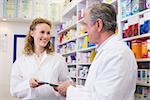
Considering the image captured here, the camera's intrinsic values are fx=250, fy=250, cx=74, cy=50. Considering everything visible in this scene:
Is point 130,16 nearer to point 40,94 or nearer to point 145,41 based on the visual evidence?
point 145,41

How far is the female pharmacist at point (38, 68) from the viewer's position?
224 centimetres

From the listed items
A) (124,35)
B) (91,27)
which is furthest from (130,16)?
(91,27)

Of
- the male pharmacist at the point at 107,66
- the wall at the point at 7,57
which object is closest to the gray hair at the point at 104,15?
the male pharmacist at the point at 107,66

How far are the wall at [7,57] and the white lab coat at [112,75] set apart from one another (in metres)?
3.46

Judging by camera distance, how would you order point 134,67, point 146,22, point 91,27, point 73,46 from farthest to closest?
point 73,46
point 146,22
point 91,27
point 134,67

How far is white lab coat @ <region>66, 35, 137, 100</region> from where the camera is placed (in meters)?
1.44

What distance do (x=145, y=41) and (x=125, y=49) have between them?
Answer: 2.24 feet

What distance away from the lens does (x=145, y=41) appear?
2133mm

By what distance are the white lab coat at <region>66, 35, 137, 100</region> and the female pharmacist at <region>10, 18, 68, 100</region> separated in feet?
2.32

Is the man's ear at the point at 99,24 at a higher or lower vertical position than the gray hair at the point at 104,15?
lower

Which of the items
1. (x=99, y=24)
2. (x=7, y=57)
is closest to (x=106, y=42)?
(x=99, y=24)

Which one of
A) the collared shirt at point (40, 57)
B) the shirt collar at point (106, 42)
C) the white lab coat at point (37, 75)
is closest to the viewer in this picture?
the shirt collar at point (106, 42)

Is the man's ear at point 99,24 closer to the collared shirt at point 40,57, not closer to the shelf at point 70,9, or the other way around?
the collared shirt at point 40,57

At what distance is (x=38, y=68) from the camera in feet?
7.57
